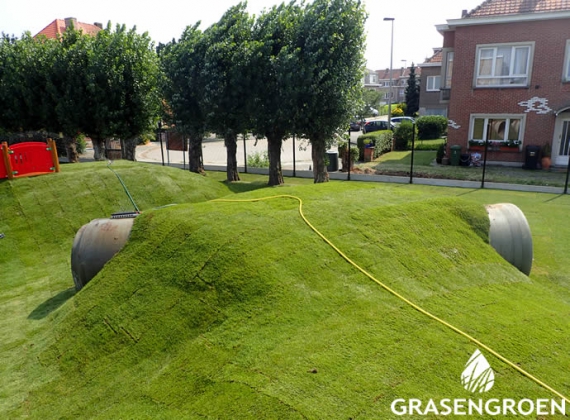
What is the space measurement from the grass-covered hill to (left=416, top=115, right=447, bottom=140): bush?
2815cm

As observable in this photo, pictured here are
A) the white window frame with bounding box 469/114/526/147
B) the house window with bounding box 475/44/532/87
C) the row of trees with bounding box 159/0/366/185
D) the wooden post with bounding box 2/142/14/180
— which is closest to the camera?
the wooden post with bounding box 2/142/14/180

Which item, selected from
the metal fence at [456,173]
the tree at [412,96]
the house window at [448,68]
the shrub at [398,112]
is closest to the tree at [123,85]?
the metal fence at [456,173]

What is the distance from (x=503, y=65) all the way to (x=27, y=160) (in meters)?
21.0

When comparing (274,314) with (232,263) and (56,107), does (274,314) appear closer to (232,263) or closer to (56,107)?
(232,263)

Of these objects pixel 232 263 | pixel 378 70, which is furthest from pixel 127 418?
pixel 378 70

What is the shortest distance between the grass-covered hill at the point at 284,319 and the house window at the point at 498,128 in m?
16.1

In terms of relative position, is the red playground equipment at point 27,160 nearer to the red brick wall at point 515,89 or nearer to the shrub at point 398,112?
the red brick wall at point 515,89

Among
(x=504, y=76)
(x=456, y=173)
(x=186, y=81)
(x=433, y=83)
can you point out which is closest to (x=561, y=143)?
(x=504, y=76)

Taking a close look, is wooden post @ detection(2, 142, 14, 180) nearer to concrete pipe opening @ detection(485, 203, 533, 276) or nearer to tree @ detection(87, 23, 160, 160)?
tree @ detection(87, 23, 160, 160)

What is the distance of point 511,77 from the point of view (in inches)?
858

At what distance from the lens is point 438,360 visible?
165 inches

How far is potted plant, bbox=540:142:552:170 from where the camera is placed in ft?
69.1

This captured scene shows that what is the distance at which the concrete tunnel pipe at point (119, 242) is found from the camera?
7.01 m

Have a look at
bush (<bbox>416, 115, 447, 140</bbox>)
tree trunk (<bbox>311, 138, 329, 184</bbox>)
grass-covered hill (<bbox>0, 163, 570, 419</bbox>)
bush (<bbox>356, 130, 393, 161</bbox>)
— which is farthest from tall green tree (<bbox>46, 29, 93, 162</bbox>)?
bush (<bbox>416, 115, 447, 140</bbox>)
